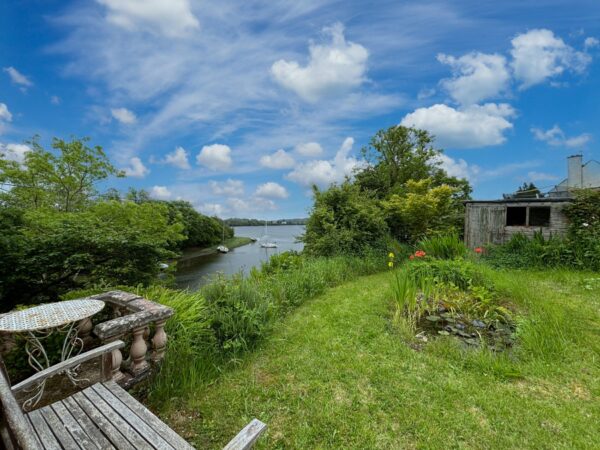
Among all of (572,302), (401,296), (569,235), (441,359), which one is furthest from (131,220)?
(569,235)

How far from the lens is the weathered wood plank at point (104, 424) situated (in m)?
1.21

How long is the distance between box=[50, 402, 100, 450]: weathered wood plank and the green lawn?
0.80m

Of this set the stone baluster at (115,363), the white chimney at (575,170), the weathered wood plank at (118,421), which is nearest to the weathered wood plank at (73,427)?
the weathered wood plank at (118,421)

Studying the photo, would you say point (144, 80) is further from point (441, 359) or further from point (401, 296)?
point (441, 359)

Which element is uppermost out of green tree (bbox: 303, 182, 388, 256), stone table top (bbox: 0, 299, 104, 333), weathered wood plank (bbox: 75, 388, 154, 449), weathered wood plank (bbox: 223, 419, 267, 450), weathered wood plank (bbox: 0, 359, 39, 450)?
green tree (bbox: 303, 182, 388, 256)

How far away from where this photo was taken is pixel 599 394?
2.16 meters

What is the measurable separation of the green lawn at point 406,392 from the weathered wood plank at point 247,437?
2.93ft

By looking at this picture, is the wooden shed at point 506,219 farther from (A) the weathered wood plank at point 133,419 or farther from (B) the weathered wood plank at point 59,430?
(B) the weathered wood plank at point 59,430

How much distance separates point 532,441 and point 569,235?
25.3ft

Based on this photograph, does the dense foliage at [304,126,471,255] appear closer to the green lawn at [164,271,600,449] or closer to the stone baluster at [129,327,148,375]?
the green lawn at [164,271,600,449]

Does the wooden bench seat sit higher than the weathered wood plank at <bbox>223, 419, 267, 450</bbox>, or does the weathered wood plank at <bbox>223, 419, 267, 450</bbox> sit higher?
the weathered wood plank at <bbox>223, 419, 267, 450</bbox>

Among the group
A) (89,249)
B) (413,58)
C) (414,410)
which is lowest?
(414,410)

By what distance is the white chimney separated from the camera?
11.5 meters

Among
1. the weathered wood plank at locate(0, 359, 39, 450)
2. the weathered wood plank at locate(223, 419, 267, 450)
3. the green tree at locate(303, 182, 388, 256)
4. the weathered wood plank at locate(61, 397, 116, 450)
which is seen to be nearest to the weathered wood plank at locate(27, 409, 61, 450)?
the weathered wood plank at locate(61, 397, 116, 450)
